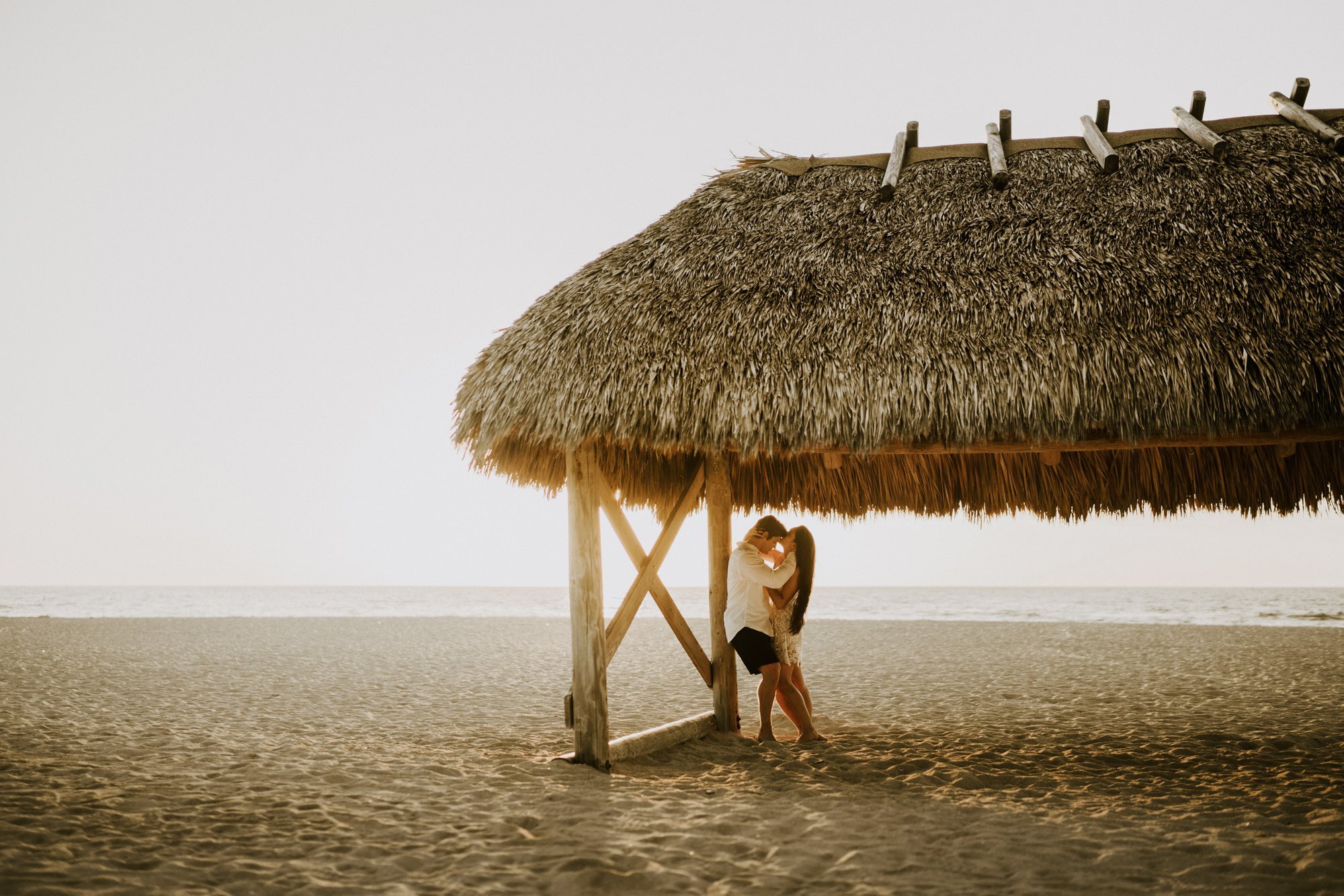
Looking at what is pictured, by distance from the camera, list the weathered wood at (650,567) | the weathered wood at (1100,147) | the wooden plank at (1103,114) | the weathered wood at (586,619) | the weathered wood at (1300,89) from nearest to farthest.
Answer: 1. the weathered wood at (586,619)
2. the weathered wood at (650,567)
3. the weathered wood at (1100,147)
4. the weathered wood at (1300,89)
5. the wooden plank at (1103,114)

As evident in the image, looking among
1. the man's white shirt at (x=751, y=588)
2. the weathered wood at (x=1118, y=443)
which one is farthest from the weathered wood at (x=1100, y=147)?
the man's white shirt at (x=751, y=588)

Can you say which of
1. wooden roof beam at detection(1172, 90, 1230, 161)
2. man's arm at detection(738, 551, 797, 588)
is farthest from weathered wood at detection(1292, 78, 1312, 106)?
man's arm at detection(738, 551, 797, 588)

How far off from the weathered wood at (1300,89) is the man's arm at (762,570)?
4.68 m

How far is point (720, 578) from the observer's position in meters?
5.51

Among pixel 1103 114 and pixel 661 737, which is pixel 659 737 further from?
pixel 1103 114

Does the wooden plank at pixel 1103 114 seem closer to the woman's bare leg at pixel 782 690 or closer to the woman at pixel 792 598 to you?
the woman at pixel 792 598

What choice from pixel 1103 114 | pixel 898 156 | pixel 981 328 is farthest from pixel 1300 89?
pixel 981 328

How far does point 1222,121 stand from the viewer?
5570mm

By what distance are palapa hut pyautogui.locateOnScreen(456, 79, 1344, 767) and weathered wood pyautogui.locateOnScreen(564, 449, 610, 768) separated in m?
0.01

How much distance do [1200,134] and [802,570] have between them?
3754 mm

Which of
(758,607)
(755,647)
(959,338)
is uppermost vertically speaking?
(959,338)

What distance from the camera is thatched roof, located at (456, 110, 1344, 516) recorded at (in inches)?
158

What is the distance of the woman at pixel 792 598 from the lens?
4.94m

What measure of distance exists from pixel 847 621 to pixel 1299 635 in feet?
26.8
